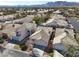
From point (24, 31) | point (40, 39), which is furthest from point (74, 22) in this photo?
point (24, 31)

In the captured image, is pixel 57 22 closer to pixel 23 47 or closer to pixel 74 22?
pixel 74 22

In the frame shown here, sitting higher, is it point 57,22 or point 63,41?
point 57,22

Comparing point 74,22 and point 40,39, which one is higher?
point 74,22

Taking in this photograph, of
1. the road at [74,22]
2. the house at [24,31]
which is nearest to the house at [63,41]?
the road at [74,22]

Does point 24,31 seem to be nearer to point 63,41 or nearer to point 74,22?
point 63,41

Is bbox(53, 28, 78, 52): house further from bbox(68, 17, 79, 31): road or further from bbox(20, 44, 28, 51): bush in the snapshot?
bbox(20, 44, 28, 51): bush

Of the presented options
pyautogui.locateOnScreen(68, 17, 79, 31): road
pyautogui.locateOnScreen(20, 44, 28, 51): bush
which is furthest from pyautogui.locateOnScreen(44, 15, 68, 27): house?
pyautogui.locateOnScreen(20, 44, 28, 51): bush

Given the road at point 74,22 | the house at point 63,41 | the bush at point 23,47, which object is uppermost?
the road at point 74,22

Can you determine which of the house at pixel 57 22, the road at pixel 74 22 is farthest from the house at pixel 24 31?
the road at pixel 74 22

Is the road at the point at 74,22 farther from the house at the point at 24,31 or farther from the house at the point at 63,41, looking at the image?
the house at the point at 24,31

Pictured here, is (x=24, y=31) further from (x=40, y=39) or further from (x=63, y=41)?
(x=63, y=41)

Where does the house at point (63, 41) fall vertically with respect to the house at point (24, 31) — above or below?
below

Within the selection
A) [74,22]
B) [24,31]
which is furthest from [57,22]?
[24,31]
